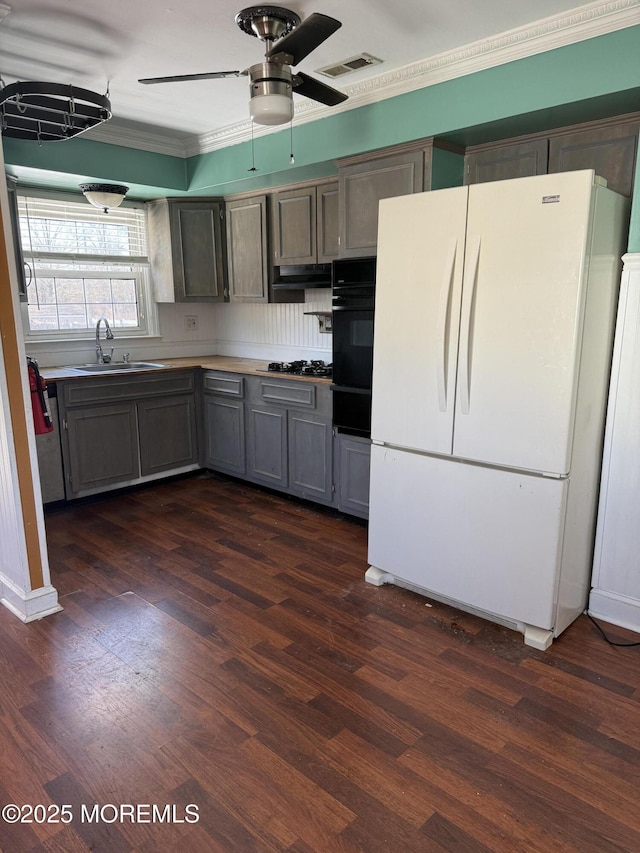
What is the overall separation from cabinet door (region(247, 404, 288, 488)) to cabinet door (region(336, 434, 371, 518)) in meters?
0.52

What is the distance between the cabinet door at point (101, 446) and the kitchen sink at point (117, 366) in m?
0.35

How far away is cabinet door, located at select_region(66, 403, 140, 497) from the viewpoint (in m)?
4.01

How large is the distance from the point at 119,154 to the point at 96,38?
148 cm

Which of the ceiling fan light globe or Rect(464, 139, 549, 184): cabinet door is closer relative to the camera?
the ceiling fan light globe

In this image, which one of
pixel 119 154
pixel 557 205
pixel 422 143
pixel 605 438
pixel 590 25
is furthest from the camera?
pixel 119 154

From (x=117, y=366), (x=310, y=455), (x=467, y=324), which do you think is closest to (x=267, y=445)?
(x=310, y=455)

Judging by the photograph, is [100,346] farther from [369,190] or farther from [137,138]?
[369,190]

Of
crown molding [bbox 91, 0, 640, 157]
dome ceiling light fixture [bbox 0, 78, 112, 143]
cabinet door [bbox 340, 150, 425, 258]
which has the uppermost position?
crown molding [bbox 91, 0, 640, 157]

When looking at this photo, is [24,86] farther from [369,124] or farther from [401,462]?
[401,462]

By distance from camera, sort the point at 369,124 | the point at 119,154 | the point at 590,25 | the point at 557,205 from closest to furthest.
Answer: the point at 557,205
the point at 590,25
the point at 369,124
the point at 119,154

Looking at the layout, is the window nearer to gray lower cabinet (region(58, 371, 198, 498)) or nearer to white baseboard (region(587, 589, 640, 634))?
gray lower cabinet (region(58, 371, 198, 498))

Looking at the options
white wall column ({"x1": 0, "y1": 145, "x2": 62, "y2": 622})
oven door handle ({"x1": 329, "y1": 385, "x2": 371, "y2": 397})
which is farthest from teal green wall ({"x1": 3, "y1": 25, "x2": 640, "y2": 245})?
white wall column ({"x1": 0, "y1": 145, "x2": 62, "y2": 622})

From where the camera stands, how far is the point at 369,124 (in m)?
3.26

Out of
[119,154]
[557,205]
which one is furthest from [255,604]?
[119,154]
